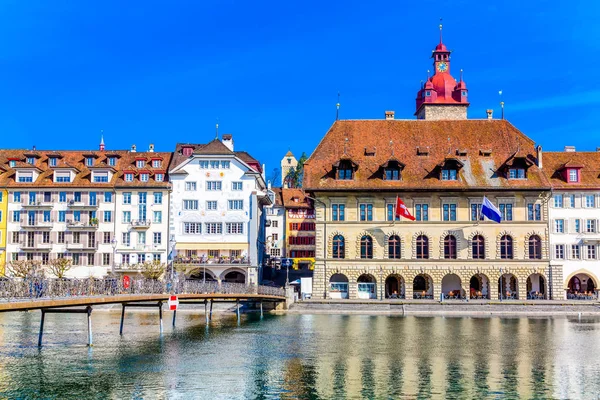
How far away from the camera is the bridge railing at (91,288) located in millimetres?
34812

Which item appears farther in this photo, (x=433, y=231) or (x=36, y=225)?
(x=36, y=225)

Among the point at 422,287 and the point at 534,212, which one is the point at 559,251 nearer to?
the point at 534,212

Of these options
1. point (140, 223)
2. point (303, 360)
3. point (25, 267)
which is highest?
point (140, 223)

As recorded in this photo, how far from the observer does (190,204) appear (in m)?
85.3

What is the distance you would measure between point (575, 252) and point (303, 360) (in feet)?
159

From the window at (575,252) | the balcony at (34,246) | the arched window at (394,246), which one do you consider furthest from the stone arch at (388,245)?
the balcony at (34,246)

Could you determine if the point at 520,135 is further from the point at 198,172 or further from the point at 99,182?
the point at 99,182

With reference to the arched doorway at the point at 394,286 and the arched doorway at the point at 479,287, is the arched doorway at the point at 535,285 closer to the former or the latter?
the arched doorway at the point at 479,287

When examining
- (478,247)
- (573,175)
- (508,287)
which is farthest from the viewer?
(573,175)

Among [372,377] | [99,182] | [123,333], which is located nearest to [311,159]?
[99,182]

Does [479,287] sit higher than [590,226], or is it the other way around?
[590,226]

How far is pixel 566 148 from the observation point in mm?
89312

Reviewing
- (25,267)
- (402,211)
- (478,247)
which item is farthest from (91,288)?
(478,247)

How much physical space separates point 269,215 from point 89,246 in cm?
4225
